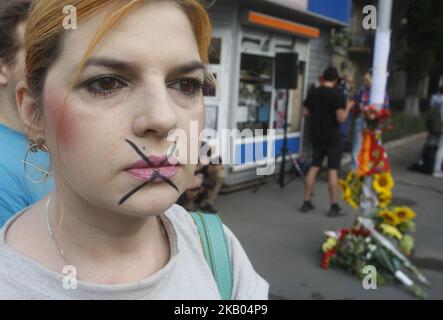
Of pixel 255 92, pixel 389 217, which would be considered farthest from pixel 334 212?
pixel 255 92

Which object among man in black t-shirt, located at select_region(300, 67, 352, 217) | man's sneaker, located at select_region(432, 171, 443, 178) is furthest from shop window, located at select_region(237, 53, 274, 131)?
man's sneaker, located at select_region(432, 171, 443, 178)

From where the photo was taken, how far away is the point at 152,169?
0.86 metres

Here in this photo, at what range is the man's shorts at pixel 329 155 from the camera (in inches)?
232

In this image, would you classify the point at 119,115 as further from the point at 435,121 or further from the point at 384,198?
the point at 435,121

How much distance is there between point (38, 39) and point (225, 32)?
6160mm

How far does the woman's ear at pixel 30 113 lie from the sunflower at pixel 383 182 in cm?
362

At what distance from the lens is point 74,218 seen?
0.97m

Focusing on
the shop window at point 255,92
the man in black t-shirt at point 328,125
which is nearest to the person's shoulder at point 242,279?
the man in black t-shirt at point 328,125

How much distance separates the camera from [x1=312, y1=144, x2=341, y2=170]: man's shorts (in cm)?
589

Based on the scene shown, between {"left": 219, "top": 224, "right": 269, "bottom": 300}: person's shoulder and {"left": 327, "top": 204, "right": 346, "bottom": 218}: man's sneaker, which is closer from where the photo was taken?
{"left": 219, "top": 224, "right": 269, "bottom": 300}: person's shoulder

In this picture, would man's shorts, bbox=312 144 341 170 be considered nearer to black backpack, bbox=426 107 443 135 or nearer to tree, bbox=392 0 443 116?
black backpack, bbox=426 107 443 135

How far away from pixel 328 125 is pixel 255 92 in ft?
6.66

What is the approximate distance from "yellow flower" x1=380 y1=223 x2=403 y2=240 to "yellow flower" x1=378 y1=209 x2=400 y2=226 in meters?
0.04

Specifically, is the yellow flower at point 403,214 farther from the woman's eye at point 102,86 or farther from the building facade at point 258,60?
the woman's eye at point 102,86
